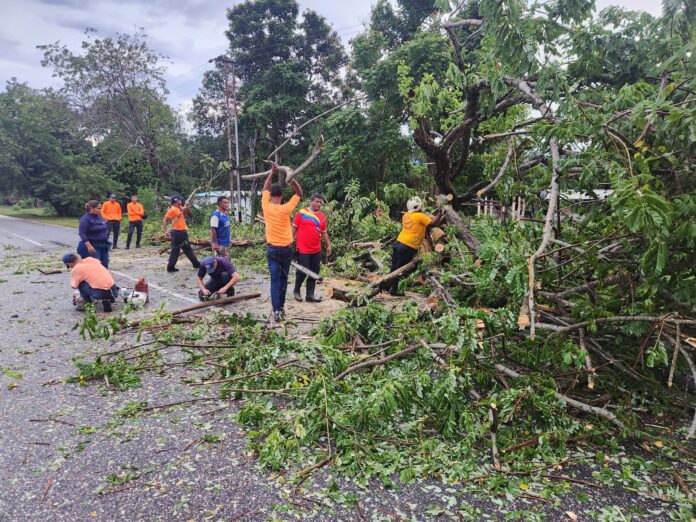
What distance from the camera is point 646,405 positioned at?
11.0 feet

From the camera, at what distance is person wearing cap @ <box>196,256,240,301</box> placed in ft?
21.8

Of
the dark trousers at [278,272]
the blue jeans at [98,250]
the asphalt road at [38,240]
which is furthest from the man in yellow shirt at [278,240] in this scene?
the asphalt road at [38,240]

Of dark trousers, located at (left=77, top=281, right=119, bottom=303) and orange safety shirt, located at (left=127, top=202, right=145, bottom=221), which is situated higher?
orange safety shirt, located at (left=127, top=202, right=145, bottom=221)

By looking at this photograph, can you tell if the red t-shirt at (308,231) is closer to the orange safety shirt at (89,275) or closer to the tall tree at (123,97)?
the orange safety shirt at (89,275)

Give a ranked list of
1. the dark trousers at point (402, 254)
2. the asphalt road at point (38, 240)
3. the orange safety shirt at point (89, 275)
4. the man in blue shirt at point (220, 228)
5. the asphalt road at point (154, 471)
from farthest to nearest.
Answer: the asphalt road at point (38, 240), the man in blue shirt at point (220, 228), the dark trousers at point (402, 254), the orange safety shirt at point (89, 275), the asphalt road at point (154, 471)

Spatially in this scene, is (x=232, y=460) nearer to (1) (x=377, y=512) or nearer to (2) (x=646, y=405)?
(1) (x=377, y=512)

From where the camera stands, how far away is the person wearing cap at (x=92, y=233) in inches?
291

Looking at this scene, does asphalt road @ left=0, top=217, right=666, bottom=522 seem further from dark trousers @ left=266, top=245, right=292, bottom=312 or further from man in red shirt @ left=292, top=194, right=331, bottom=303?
man in red shirt @ left=292, top=194, right=331, bottom=303

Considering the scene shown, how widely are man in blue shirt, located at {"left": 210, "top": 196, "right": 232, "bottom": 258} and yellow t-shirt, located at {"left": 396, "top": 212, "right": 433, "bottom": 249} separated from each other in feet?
11.0

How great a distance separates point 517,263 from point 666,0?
9.17 feet

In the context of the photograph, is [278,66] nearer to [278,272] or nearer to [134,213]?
[134,213]

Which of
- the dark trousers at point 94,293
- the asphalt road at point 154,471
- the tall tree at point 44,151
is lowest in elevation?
the asphalt road at point 154,471

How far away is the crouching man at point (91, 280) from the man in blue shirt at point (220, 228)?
1928mm

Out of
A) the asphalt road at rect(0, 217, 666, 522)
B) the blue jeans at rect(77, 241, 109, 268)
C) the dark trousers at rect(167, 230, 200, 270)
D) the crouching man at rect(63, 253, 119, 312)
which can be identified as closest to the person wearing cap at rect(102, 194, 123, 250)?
the dark trousers at rect(167, 230, 200, 270)
